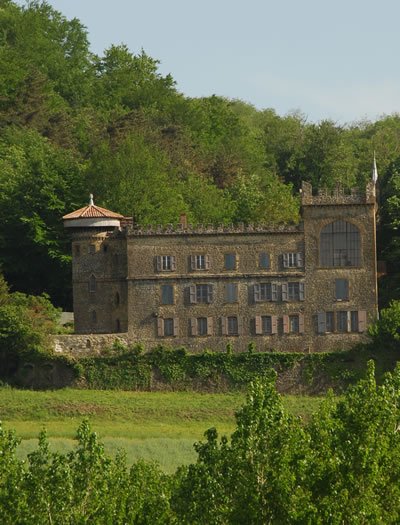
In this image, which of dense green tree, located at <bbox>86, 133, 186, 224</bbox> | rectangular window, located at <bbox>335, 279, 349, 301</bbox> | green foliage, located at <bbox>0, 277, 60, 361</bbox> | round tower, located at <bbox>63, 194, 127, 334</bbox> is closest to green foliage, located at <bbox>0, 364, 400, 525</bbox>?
green foliage, located at <bbox>0, 277, 60, 361</bbox>

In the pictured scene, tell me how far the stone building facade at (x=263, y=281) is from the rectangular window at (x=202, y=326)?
6 cm

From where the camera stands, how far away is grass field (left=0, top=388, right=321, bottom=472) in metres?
63.8

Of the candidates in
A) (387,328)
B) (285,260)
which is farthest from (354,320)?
(285,260)

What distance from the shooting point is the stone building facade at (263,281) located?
7331 cm

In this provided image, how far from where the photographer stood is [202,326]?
7344 centimetres

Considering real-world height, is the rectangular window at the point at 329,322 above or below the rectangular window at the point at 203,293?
below

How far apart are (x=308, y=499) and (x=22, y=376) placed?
36607mm

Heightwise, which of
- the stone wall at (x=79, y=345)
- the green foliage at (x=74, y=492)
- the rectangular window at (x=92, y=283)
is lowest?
the green foliage at (x=74, y=492)

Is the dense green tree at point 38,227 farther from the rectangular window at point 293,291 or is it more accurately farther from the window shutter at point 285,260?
the rectangular window at point 293,291

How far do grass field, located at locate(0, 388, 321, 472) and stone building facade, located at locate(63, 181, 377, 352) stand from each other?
395 centimetres

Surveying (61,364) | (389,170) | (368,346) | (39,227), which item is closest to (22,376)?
(61,364)

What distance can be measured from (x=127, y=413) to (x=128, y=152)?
2408 cm

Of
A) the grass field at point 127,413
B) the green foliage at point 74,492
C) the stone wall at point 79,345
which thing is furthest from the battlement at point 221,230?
the green foliage at point 74,492

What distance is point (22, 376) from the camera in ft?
235
